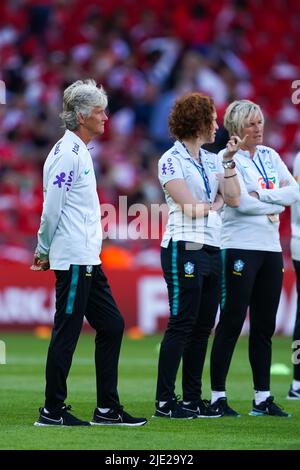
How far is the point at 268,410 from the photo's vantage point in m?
8.35

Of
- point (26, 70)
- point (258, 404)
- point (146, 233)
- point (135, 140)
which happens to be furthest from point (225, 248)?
point (26, 70)

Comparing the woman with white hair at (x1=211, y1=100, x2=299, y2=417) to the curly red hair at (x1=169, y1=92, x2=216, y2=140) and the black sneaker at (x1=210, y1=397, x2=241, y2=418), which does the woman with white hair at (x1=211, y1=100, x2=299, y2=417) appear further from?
the curly red hair at (x1=169, y1=92, x2=216, y2=140)

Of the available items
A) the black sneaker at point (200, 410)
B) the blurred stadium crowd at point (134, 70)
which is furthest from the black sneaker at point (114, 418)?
the blurred stadium crowd at point (134, 70)

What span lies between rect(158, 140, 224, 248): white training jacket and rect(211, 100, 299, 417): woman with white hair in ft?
1.12

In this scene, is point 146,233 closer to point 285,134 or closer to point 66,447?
point 285,134

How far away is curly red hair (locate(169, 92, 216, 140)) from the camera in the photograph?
8.02 meters

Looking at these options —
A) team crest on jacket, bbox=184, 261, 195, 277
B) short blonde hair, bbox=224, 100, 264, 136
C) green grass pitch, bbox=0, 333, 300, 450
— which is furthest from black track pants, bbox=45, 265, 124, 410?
short blonde hair, bbox=224, 100, 264, 136

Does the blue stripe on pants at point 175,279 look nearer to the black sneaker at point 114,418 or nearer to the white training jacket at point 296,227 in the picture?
the black sneaker at point 114,418

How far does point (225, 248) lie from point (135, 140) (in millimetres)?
10429

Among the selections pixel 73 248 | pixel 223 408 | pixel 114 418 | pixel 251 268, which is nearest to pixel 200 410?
pixel 223 408

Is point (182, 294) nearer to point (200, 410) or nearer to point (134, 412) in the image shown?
point (200, 410)

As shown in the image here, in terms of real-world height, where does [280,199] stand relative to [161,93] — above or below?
below

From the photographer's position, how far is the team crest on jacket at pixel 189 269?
7.87 meters

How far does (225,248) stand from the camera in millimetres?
8391
